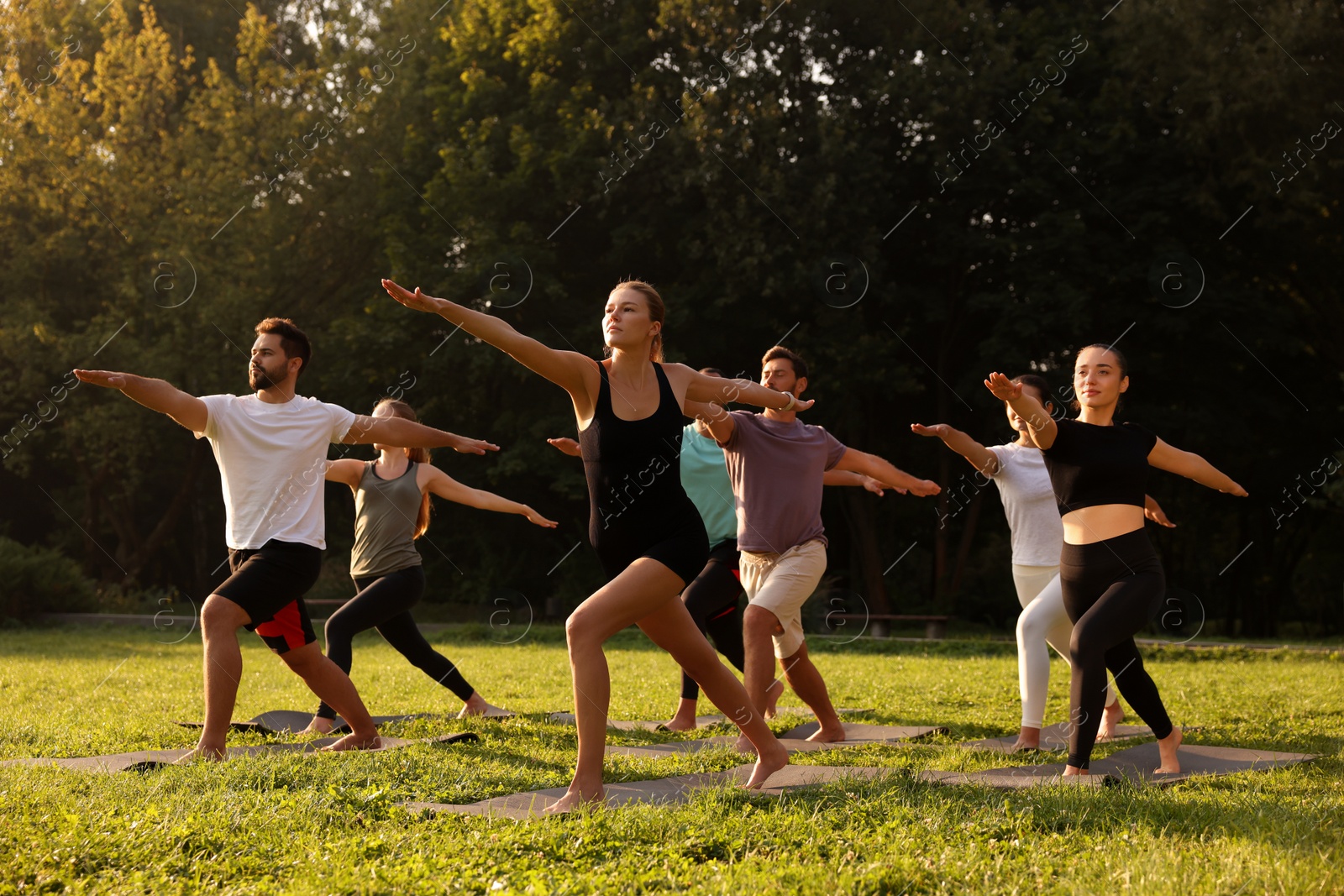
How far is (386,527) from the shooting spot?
8.05 m

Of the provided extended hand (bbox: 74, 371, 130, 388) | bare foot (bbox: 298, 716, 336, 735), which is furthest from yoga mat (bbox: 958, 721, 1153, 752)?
extended hand (bbox: 74, 371, 130, 388)

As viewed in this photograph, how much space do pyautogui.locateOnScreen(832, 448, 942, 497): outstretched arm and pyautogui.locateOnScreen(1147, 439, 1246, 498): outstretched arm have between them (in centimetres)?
141

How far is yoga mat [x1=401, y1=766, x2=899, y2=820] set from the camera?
4.71 metres

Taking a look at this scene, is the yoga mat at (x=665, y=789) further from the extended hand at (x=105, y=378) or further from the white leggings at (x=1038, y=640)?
the extended hand at (x=105, y=378)

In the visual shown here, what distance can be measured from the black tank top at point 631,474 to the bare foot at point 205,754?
238 cm

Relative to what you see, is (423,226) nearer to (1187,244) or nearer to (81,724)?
(1187,244)

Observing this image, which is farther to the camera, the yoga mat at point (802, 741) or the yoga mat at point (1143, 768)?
the yoga mat at point (802, 741)

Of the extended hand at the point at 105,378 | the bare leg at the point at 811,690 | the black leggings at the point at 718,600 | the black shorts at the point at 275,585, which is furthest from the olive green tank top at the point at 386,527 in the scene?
the bare leg at the point at 811,690

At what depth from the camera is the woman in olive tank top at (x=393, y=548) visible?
776 cm

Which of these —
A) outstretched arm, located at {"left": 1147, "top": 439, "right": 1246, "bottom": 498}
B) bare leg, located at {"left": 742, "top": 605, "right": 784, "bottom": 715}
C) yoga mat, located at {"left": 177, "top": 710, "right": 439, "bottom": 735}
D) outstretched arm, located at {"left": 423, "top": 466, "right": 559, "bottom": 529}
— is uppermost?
outstretched arm, located at {"left": 1147, "top": 439, "right": 1246, "bottom": 498}

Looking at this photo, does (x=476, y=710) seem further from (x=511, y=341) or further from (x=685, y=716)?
(x=511, y=341)

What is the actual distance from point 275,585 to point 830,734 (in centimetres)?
341

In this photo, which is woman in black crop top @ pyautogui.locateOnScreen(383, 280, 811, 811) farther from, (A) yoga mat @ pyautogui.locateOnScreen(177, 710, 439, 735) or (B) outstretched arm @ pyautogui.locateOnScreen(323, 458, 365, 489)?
(B) outstretched arm @ pyautogui.locateOnScreen(323, 458, 365, 489)

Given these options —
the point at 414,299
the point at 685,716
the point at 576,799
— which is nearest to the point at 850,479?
the point at 685,716
